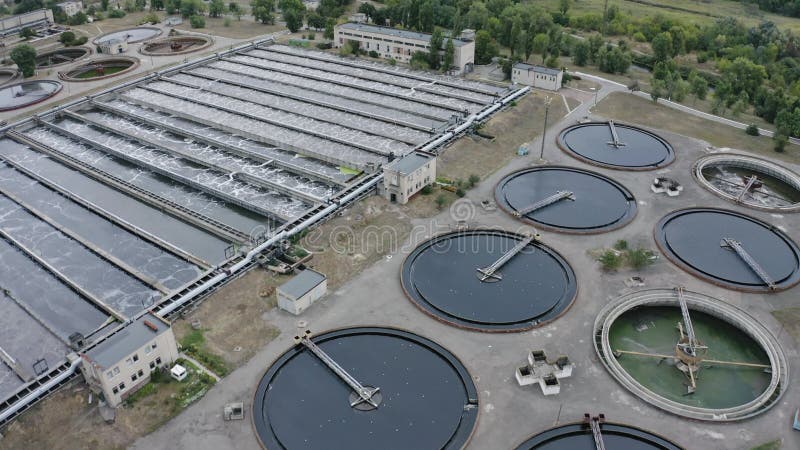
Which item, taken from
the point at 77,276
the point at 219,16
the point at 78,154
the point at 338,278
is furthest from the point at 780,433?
the point at 219,16

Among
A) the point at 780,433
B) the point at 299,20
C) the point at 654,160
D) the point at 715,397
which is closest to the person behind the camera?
the point at 780,433

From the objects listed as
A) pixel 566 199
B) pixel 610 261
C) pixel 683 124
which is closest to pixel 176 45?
pixel 566 199

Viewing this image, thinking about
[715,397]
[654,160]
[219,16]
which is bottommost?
[715,397]

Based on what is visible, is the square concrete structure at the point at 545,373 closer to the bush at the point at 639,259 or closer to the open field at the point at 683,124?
the bush at the point at 639,259

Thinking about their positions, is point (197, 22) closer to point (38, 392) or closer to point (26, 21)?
point (26, 21)

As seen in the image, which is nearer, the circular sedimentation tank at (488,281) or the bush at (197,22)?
the circular sedimentation tank at (488,281)

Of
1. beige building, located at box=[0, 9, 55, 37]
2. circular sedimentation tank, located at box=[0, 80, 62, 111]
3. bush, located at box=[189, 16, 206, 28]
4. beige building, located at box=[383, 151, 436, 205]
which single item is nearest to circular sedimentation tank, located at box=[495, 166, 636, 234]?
beige building, located at box=[383, 151, 436, 205]

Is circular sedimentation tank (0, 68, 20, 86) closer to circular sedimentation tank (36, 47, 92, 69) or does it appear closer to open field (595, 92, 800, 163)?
circular sedimentation tank (36, 47, 92, 69)

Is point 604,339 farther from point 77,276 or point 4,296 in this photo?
point 4,296

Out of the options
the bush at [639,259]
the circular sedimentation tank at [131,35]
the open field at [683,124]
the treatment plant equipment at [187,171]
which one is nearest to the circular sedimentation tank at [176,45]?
the circular sedimentation tank at [131,35]
